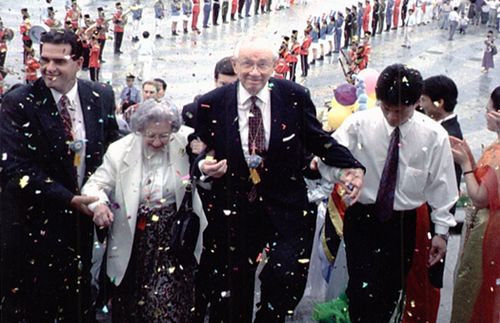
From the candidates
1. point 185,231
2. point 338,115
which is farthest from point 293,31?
point 185,231

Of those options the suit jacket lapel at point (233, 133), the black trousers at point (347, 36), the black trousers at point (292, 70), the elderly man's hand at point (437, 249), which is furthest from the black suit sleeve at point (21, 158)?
the black trousers at point (347, 36)

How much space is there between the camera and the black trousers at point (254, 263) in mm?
3533

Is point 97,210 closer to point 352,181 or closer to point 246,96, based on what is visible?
point 246,96

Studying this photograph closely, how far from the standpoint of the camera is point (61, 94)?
3613mm

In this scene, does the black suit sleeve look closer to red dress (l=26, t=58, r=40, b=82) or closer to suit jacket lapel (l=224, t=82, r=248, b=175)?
suit jacket lapel (l=224, t=82, r=248, b=175)

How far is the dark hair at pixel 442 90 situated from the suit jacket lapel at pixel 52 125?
73.1 inches

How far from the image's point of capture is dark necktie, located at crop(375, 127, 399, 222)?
3.60 m

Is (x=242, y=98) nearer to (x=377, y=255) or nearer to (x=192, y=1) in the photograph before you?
(x=377, y=255)

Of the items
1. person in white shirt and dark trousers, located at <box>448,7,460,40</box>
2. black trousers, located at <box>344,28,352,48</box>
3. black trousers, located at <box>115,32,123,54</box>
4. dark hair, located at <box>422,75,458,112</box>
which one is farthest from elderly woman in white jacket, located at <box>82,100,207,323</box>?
person in white shirt and dark trousers, located at <box>448,7,460,40</box>

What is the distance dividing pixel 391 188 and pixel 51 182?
1492mm

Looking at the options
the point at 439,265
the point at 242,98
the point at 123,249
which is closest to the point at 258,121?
the point at 242,98

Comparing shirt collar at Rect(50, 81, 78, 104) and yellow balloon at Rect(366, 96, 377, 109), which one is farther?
yellow balloon at Rect(366, 96, 377, 109)

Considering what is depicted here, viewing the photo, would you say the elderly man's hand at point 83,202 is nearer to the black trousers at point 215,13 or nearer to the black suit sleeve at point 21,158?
the black suit sleeve at point 21,158

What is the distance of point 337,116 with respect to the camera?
17.6 ft
